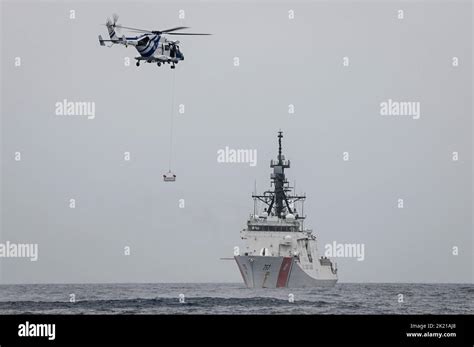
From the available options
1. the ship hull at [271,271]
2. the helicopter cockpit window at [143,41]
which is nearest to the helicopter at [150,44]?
the helicopter cockpit window at [143,41]

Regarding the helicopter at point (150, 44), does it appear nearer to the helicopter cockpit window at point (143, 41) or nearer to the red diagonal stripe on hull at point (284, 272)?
the helicopter cockpit window at point (143, 41)

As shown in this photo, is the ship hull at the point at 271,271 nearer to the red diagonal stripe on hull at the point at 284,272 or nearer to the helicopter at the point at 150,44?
the red diagonal stripe on hull at the point at 284,272

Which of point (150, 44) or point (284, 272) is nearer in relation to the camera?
point (150, 44)

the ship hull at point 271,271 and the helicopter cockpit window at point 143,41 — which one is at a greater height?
the helicopter cockpit window at point 143,41

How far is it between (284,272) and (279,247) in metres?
2.38

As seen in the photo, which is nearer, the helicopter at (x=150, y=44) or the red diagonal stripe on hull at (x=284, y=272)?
the helicopter at (x=150, y=44)

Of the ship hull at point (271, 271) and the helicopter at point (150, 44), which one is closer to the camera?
the helicopter at point (150, 44)

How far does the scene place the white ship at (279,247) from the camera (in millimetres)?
86188

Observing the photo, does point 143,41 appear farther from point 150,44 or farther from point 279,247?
point 279,247

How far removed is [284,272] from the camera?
3388 inches

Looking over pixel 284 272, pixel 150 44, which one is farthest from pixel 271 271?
pixel 150 44

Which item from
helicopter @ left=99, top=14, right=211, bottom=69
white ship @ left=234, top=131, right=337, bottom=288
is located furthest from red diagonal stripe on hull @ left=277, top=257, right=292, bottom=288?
helicopter @ left=99, top=14, right=211, bottom=69
